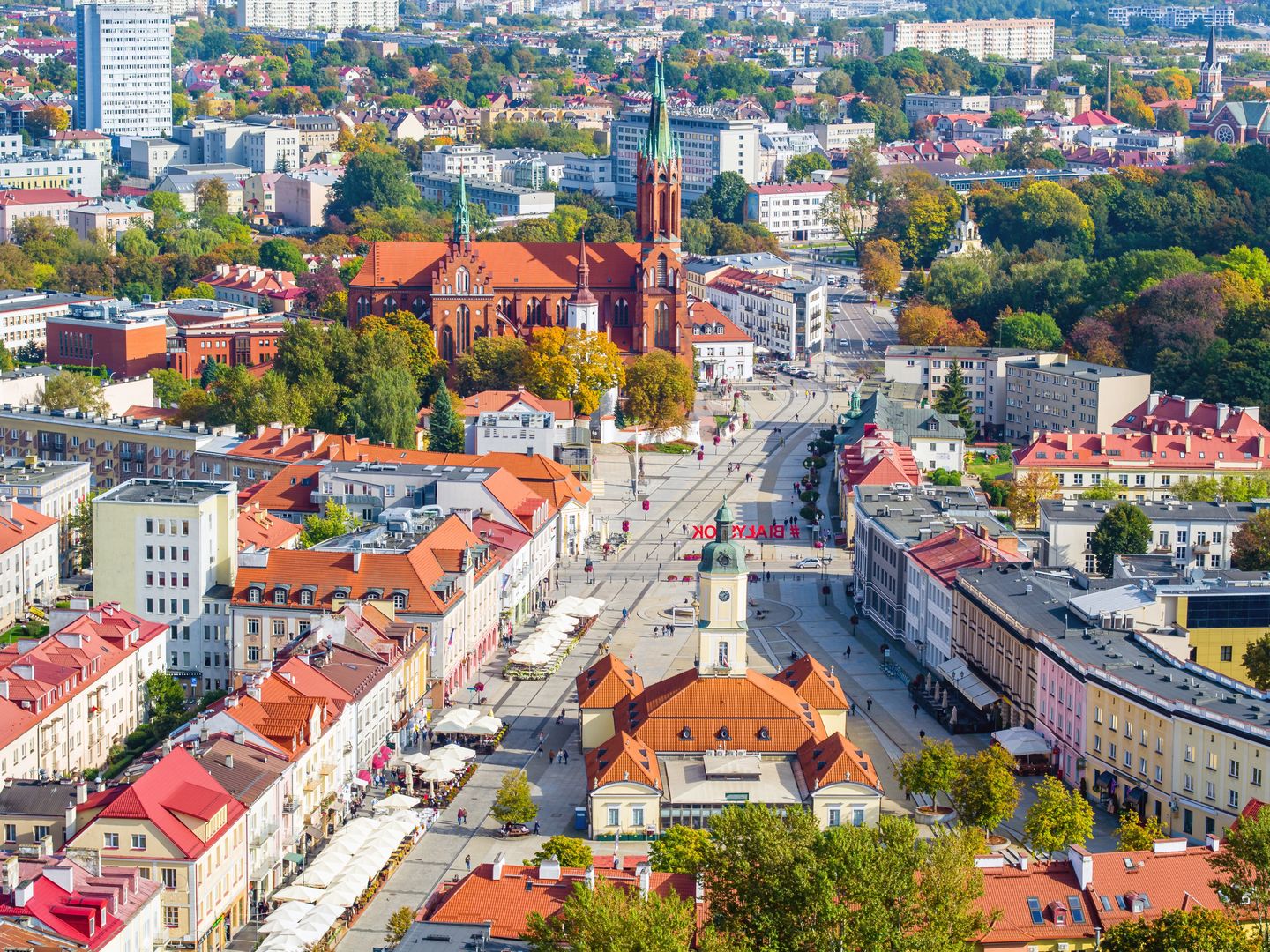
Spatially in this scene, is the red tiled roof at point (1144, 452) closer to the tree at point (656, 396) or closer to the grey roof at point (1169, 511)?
the grey roof at point (1169, 511)

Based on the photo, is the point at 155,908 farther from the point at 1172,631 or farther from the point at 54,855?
the point at 1172,631

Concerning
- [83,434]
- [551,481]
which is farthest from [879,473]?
[83,434]

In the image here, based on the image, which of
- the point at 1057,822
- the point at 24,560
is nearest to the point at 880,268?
the point at 24,560

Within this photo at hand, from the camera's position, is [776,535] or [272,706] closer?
[272,706]

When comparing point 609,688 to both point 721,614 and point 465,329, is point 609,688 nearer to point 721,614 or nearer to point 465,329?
point 721,614

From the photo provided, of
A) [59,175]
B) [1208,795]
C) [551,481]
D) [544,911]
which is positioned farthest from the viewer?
[59,175]

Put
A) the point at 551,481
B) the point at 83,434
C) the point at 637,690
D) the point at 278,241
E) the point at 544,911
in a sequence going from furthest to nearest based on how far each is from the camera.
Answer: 1. the point at 278,241
2. the point at 83,434
3. the point at 551,481
4. the point at 637,690
5. the point at 544,911

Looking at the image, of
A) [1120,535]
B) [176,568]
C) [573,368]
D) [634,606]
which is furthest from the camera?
[573,368]
